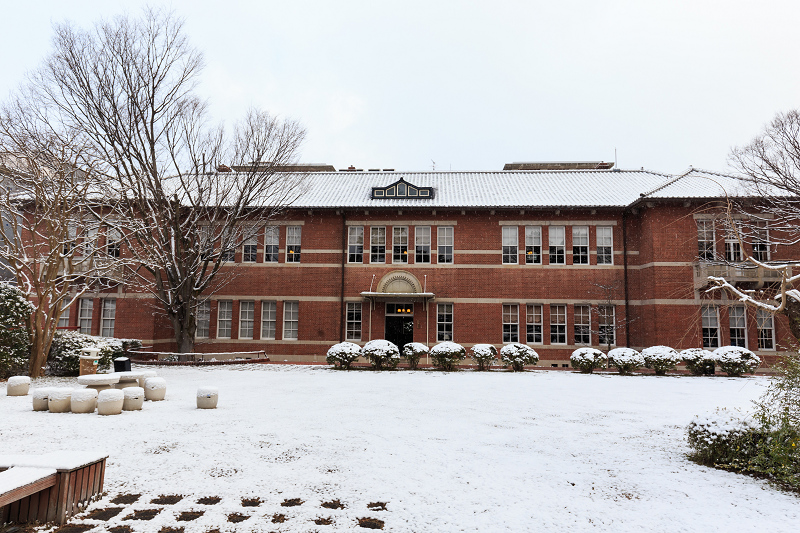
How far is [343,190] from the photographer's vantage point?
89.3 feet

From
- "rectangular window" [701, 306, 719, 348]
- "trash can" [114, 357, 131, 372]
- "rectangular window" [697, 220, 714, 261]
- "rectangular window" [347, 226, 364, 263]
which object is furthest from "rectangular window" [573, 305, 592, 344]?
"trash can" [114, 357, 131, 372]

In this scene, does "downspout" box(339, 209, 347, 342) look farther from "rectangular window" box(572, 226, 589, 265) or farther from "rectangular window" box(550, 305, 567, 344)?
"rectangular window" box(572, 226, 589, 265)

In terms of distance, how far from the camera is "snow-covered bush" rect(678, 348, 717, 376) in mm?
18500

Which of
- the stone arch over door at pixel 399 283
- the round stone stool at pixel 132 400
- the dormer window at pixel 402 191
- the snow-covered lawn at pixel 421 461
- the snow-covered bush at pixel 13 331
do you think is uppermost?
the dormer window at pixel 402 191

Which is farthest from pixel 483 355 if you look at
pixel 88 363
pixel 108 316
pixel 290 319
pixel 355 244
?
pixel 108 316

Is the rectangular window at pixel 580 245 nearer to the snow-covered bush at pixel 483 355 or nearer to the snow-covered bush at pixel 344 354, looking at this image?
the snow-covered bush at pixel 483 355

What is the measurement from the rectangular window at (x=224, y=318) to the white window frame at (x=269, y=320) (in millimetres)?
1688

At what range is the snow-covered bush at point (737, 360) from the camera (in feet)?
59.5

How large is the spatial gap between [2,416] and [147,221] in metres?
12.5

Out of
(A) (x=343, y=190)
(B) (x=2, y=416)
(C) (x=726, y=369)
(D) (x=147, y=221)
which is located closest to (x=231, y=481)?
(B) (x=2, y=416)

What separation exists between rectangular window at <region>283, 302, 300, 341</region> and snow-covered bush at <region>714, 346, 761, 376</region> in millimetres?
18652

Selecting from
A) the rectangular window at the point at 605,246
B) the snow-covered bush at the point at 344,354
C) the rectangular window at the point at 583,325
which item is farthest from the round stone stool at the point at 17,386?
the rectangular window at the point at 605,246

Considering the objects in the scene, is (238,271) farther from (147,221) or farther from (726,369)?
(726,369)

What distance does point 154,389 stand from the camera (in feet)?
37.8
